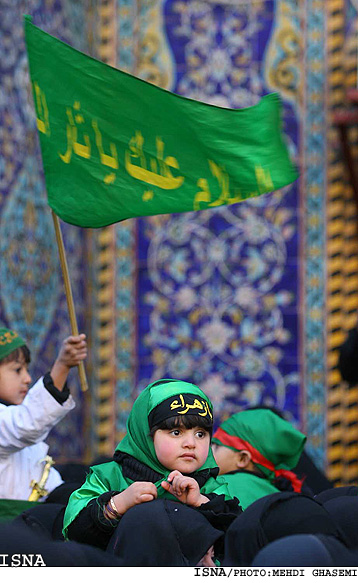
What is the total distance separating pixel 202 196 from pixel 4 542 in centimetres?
186

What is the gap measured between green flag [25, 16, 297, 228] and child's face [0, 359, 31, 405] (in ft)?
2.30

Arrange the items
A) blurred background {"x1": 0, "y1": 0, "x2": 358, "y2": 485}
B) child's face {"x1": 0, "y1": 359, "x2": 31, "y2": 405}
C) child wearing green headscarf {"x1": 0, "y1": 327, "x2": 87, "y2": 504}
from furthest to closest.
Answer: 1. blurred background {"x1": 0, "y1": 0, "x2": 358, "y2": 485}
2. child's face {"x1": 0, "y1": 359, "x2": 31, "y2": 405}
3. child wearing green headscarf {"x1": 0, "y1": 327, "x2": 87, "y2": 504}

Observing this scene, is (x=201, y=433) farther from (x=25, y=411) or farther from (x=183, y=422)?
(x=25, y=411)

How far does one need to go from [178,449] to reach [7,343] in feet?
4.65

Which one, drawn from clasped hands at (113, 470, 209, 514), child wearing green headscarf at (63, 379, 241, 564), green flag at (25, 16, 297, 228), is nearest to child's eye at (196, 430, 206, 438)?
child wearing green headscarf at (63, 379, 241, 564)

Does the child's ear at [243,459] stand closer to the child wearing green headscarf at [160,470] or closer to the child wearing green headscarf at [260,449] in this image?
the child wearing green headscarf at [260,449]

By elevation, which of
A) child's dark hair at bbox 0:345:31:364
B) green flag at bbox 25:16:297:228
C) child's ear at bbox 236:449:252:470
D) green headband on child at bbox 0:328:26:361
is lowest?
child's ear at bbox 236:449:252:470

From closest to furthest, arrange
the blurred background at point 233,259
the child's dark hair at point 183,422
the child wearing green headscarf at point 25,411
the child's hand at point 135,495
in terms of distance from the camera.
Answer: the child's hand at point 135,495
the child's dark hair at point 183,422
the child wearing green headscarf at point 25,411
the blurred background at point 233,259

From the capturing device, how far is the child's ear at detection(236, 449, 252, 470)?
12.9ft

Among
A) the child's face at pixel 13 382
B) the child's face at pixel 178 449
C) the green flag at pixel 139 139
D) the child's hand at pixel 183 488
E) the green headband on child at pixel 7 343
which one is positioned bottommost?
the child's hand at pixel 183 488

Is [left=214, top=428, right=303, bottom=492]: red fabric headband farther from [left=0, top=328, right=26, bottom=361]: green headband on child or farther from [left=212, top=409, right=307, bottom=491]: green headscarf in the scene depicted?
[left=0, top=328, right=26, bottom=361]: green headband on child

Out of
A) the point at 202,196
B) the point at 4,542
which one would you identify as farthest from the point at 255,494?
the point at 4,542

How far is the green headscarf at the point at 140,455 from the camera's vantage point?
294cm

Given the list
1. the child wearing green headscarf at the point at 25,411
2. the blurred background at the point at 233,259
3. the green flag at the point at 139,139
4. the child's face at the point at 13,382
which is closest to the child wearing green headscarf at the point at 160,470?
the child wearing green headscarf at the point at 25,411
